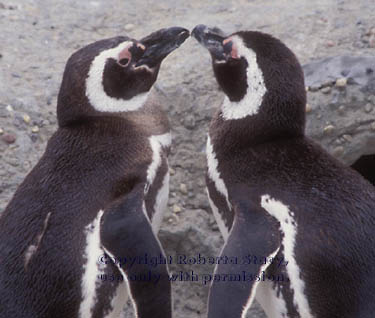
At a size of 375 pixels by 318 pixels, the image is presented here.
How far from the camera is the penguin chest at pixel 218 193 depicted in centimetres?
232

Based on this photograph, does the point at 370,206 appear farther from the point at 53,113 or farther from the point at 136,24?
the point at 136,24

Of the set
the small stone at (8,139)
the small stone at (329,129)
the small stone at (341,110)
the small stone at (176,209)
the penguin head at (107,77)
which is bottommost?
the small stone at (176,209)

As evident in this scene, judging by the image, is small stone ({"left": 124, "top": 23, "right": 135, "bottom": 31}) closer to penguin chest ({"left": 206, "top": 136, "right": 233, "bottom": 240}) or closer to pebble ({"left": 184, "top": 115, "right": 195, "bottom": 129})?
pebble ({"left": 184, "top": 115, "right": 195, "bottom": 129})

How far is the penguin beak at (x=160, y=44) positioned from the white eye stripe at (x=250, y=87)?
10.9 inches

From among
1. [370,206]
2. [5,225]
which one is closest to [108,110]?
[5,225]

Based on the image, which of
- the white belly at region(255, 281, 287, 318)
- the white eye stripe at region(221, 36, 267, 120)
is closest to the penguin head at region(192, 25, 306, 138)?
the white eye stripe at region(221, 36, 267, 120)

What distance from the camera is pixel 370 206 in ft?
6.88

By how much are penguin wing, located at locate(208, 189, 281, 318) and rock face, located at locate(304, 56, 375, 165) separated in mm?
1020

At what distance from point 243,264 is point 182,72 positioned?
167 centimetres

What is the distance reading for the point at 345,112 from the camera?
298 centimetres

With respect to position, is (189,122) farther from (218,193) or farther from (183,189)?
(218,193)

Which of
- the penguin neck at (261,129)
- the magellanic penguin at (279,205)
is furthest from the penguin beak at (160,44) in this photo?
the penguin neck at (261,129)

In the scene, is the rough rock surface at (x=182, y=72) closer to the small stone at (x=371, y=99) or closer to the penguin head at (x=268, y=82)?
Result: the small stone at (x=371, y=99)

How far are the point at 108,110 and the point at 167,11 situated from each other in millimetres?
1941
